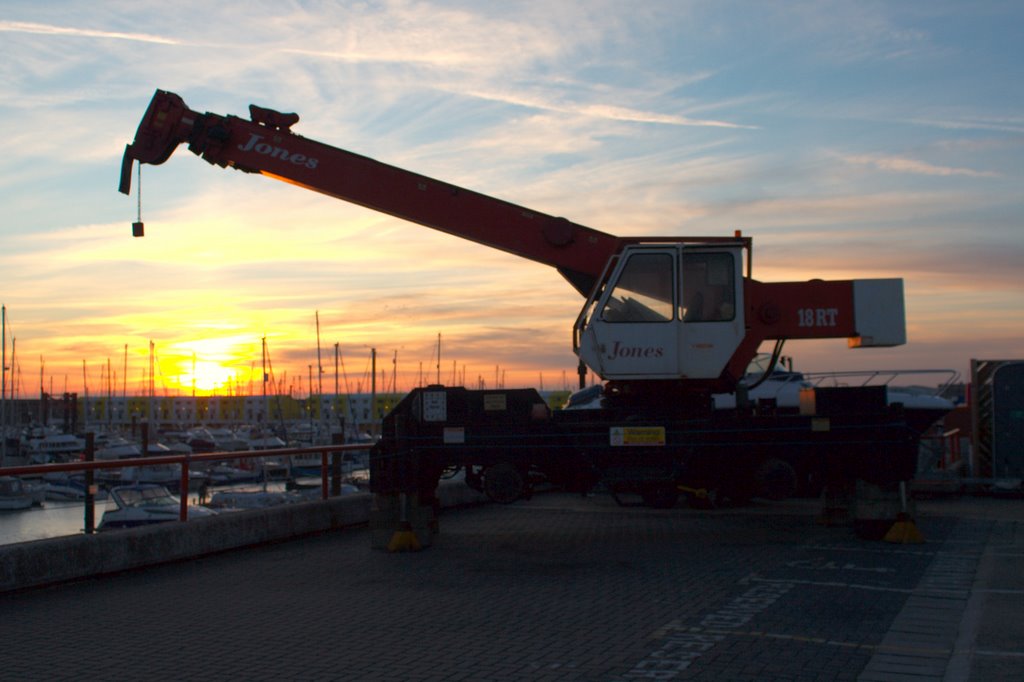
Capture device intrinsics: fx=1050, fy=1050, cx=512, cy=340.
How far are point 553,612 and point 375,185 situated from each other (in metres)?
7.29

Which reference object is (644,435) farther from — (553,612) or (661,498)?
(661,498)

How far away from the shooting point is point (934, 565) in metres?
11.7

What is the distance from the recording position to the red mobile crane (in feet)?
43.5

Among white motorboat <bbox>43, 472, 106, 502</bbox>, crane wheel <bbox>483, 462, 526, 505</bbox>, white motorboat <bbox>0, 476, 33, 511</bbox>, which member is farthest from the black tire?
white motorboat <bbox>43, 472, 106, 502</bbox>

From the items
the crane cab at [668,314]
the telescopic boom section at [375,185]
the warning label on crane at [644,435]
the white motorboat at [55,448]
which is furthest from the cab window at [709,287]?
the white motorboat at [55,448]

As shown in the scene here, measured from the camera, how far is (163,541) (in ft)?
40.2

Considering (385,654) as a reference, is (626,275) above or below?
above

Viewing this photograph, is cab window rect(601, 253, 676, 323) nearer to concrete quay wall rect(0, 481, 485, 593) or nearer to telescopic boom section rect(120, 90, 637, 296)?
telescopic boom section rect(120, 90, 637, 296)

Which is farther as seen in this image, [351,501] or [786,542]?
[351,501]

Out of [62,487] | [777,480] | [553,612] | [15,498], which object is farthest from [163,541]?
[62,487]

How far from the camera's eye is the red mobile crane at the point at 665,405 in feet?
43.5

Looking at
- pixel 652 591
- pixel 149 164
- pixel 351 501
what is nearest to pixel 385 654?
pixel 652 591

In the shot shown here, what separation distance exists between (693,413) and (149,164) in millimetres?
8110

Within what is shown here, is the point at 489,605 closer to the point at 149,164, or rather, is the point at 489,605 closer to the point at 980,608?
the point at 980,608
